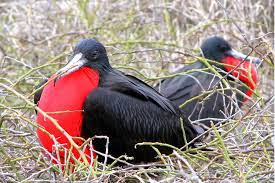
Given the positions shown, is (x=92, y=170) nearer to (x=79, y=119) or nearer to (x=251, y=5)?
(x=79, y=119)

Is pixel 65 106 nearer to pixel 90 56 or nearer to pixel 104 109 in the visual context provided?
pixel 104 109

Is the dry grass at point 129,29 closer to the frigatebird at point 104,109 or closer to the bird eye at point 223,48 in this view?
the bird eye at point 223,48

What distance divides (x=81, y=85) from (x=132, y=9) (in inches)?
75.9

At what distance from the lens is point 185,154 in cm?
273

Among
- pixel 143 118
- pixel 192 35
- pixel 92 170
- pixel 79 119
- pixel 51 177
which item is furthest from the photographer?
pixel 192 35

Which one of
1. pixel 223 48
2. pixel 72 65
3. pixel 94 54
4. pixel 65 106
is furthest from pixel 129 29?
pixel 65 106

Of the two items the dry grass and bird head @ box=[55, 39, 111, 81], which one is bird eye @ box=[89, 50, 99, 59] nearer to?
bird head @ box=[55, 39, 111, 81]

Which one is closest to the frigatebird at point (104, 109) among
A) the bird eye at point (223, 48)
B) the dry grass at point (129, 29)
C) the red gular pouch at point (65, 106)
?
the red gular pouch at point (65, 106)

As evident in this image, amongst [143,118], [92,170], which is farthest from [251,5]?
[92,170]

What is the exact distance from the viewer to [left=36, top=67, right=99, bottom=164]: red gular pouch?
296 centimetres

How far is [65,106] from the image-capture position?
3035 mm

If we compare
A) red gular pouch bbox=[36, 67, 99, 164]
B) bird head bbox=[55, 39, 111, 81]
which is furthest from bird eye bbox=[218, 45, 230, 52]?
red gular pouch bbox=[36, 67, 99, 164]

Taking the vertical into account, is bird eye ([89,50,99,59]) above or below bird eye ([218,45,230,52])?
above

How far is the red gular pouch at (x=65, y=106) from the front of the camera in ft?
9.72
